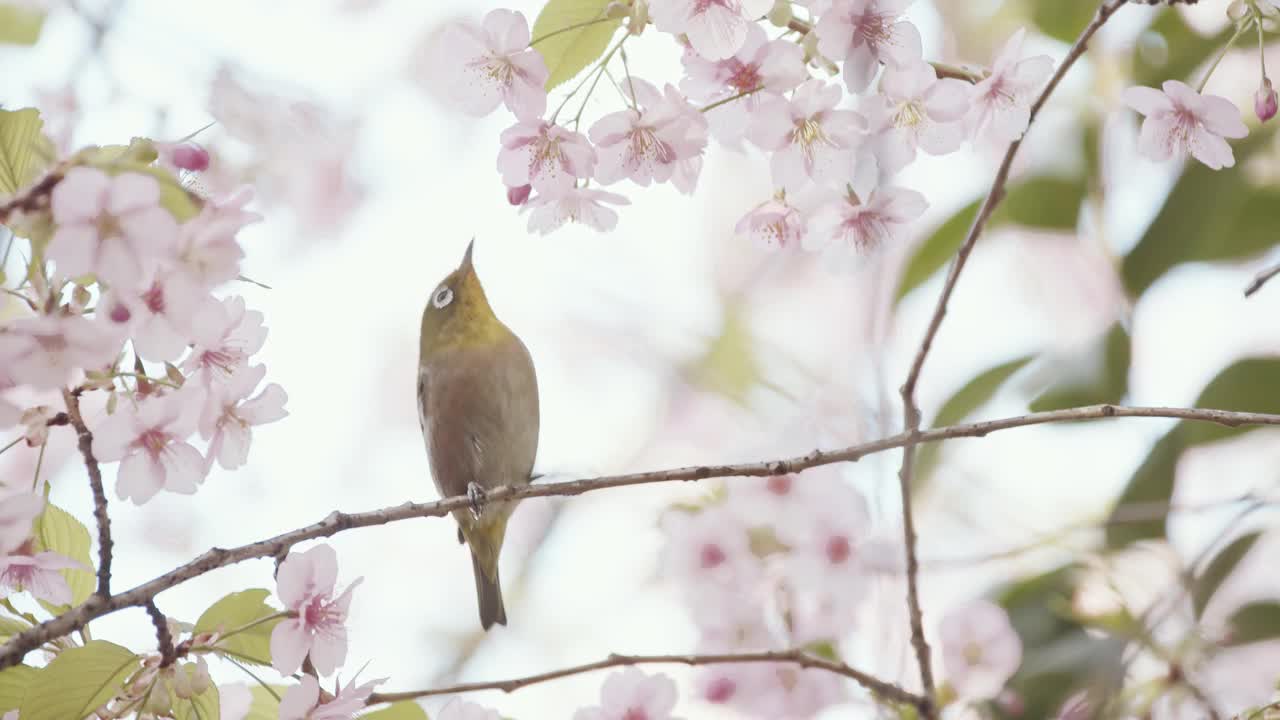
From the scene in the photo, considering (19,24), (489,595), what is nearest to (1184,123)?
(19,24)

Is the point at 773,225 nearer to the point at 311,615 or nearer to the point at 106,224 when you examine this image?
the point at 311,615

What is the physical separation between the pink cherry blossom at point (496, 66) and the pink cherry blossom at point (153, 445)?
1.73 ft

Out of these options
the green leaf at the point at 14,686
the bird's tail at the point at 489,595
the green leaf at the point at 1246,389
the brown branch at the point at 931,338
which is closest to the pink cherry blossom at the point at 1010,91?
the brown branch at the point at 931,338

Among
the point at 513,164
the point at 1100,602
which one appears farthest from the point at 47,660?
the point at 1100,602

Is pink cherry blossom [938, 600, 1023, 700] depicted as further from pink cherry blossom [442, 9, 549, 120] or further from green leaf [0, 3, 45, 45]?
green leaf [0, 3, 45, 45]

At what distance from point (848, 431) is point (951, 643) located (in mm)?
1330

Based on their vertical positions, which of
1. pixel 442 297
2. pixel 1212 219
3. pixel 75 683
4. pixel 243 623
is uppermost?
pixel 442 297

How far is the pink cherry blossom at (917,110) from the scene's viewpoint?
142 cm

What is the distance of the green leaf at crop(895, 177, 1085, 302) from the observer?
2.55 m

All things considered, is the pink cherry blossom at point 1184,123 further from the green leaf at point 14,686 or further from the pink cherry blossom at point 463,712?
the green leaf at point 14,686

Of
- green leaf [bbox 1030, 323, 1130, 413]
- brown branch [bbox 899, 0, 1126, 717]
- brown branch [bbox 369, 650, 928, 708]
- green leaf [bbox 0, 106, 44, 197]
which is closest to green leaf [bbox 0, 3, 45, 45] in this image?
green leaf [bbox 0, 106, 44, 197]

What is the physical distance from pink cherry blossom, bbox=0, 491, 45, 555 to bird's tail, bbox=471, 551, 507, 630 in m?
1.54

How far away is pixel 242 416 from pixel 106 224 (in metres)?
0.46

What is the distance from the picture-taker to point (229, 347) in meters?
1.41
